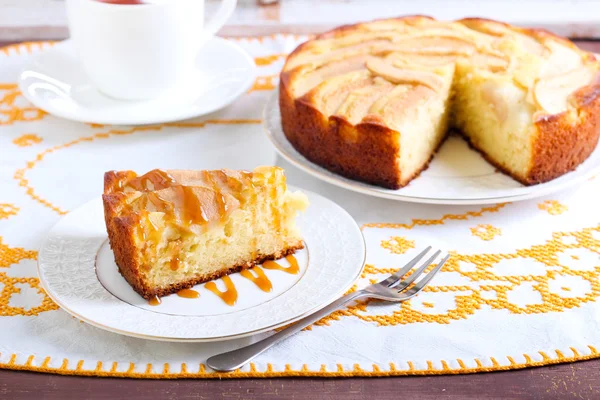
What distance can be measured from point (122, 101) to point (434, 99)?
1213 millimetres

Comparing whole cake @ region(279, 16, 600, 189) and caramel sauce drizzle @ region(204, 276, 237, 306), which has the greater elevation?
whole cake @ region(279, 16, 600, 189)

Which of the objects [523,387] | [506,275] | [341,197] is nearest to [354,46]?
[341,197]

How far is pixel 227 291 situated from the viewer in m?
1.85

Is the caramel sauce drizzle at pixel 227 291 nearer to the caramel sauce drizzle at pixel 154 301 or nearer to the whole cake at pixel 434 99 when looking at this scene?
the caramel sauce drizzle at pixel 154 301

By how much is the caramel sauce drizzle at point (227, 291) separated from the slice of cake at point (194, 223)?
3cm

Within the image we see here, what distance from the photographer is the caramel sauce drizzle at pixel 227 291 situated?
1805 mm

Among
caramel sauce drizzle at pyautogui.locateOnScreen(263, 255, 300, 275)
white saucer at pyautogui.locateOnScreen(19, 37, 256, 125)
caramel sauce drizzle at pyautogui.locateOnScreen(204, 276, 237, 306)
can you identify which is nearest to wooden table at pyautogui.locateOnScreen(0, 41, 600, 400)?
caramel sauce drizzle at pyautogui.locateOnScreen(204, 276, 237, 306)

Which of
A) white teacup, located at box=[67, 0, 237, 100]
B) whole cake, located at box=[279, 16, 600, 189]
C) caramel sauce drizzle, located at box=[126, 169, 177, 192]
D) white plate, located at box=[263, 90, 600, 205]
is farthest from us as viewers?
white teacup, located at box=[67, 0, 237, 100]

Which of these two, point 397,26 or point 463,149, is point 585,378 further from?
point 397,26

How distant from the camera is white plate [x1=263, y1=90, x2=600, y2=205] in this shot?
2273 mm

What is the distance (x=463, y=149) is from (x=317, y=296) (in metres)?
1.19

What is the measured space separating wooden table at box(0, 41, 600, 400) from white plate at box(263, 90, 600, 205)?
2.34ft

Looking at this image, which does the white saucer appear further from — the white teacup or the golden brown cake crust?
the golden brown cake crust

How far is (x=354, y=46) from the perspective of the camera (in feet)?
9.52
